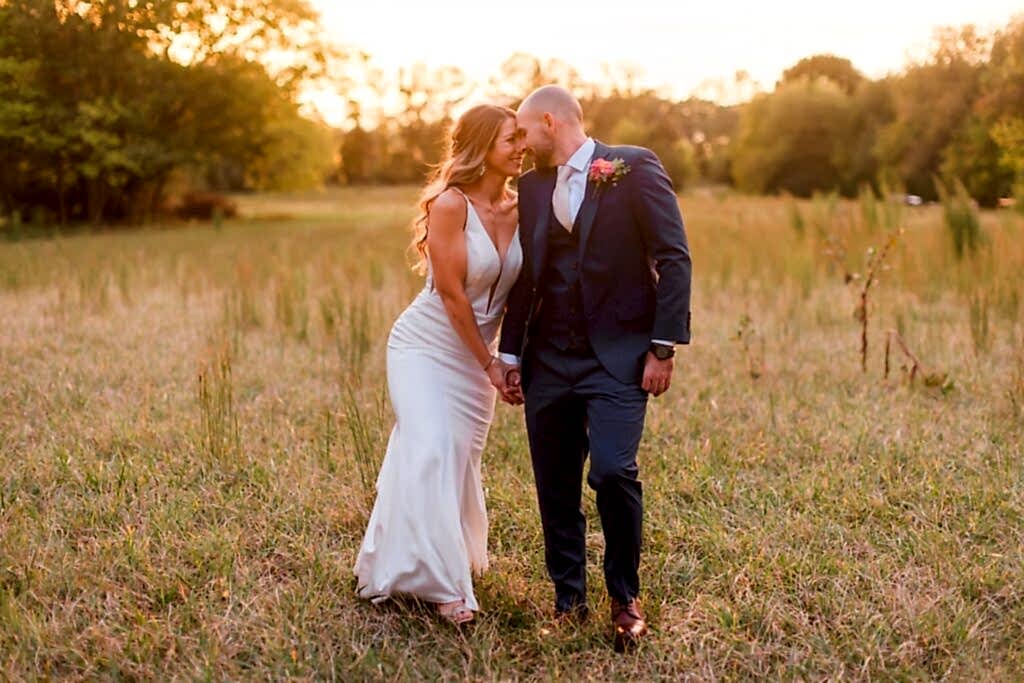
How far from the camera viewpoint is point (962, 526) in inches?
180

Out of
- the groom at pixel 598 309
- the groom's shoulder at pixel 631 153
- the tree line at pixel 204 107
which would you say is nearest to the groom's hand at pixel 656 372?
the groom at pixel 598 309

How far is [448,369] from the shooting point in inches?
155

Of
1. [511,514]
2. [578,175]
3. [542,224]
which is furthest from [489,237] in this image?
[511,514]

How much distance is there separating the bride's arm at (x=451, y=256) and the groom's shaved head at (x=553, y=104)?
1.34ft

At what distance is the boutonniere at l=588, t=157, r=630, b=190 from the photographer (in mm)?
3525

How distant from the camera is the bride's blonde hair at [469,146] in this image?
12.4 feet

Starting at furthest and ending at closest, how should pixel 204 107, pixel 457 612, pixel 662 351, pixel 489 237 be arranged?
pixel 204 107 < pixel 489 237 < pixel 457 612 < pixel 662 351

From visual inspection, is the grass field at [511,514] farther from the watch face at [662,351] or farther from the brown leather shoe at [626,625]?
the watch face at [662,351]

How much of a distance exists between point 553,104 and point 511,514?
201 centimetres

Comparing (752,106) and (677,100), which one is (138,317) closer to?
(752,106)

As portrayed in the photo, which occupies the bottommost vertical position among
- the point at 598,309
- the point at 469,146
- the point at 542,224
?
the point at 598,309

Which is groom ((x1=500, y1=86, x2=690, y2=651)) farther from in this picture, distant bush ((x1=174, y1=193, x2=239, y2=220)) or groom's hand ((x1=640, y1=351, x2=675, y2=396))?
distant bush ((x1=174, y1=193, x2=239, y2=220))

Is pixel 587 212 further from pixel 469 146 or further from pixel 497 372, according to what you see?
pixel 497 372

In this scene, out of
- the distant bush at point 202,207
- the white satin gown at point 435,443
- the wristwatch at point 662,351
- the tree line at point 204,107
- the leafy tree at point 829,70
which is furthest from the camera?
the leafy tree at point 829,70
